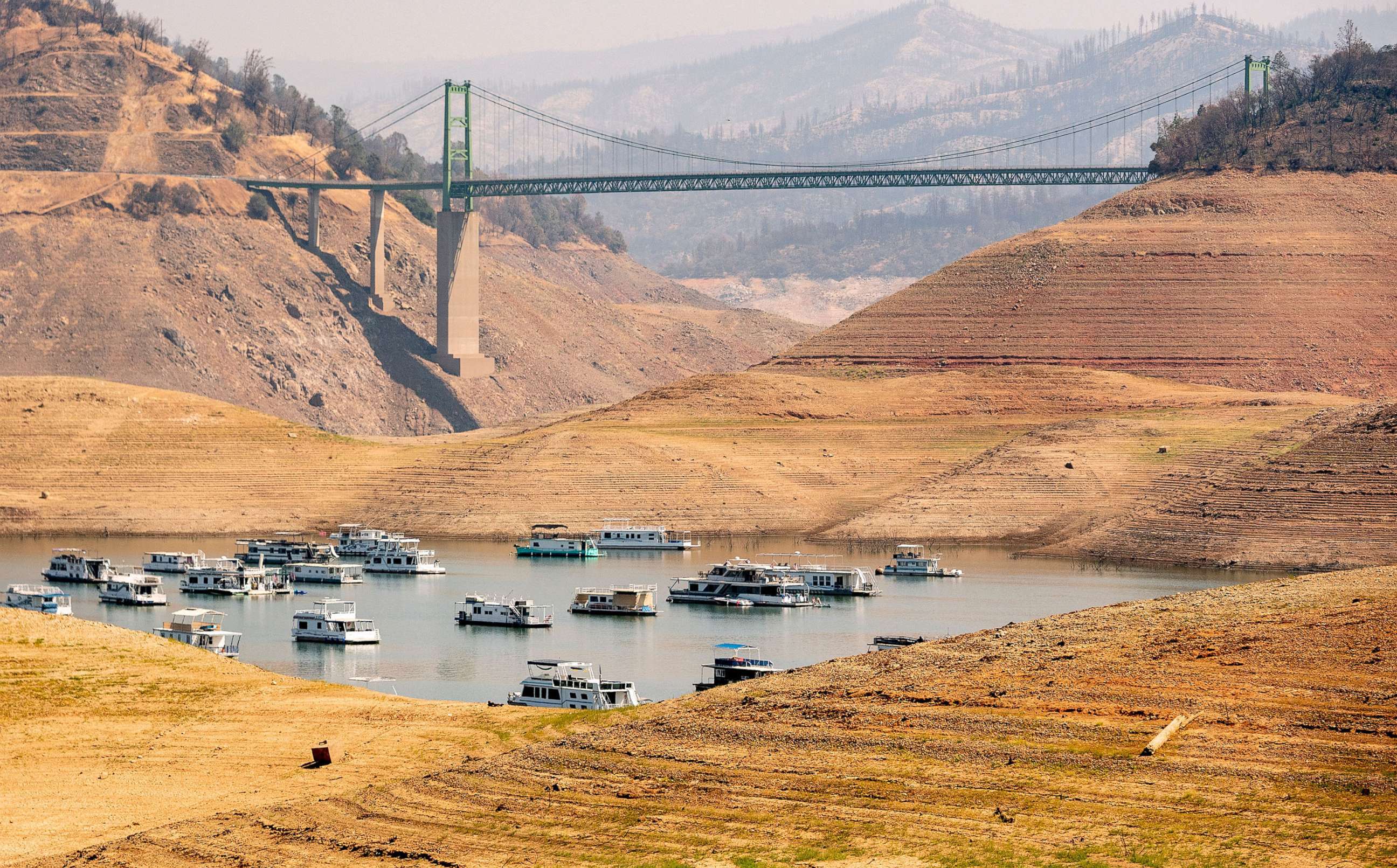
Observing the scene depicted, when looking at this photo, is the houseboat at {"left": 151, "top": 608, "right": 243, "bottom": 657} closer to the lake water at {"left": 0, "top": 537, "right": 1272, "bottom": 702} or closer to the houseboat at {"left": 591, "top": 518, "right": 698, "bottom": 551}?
the lake water at {"left": 0, "top": 537, "right": 1272, "bottom": 702}

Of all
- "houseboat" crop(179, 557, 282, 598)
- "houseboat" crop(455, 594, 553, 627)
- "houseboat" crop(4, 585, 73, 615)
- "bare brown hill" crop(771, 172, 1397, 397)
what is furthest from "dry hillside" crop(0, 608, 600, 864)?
"bare brown hill" crop(771, 172, 1397, 397)

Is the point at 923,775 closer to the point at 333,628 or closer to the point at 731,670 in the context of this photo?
the point at 731,670

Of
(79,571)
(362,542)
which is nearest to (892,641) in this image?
(79,571)

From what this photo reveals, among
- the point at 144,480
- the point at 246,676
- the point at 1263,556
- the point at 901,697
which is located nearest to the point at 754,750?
the point at 901,697

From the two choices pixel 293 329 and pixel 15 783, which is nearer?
pixel 15 783

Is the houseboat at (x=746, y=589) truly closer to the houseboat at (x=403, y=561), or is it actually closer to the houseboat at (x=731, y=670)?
the houseboat at (x=403, y=561)

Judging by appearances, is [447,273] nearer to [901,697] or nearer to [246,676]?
[246,676]
